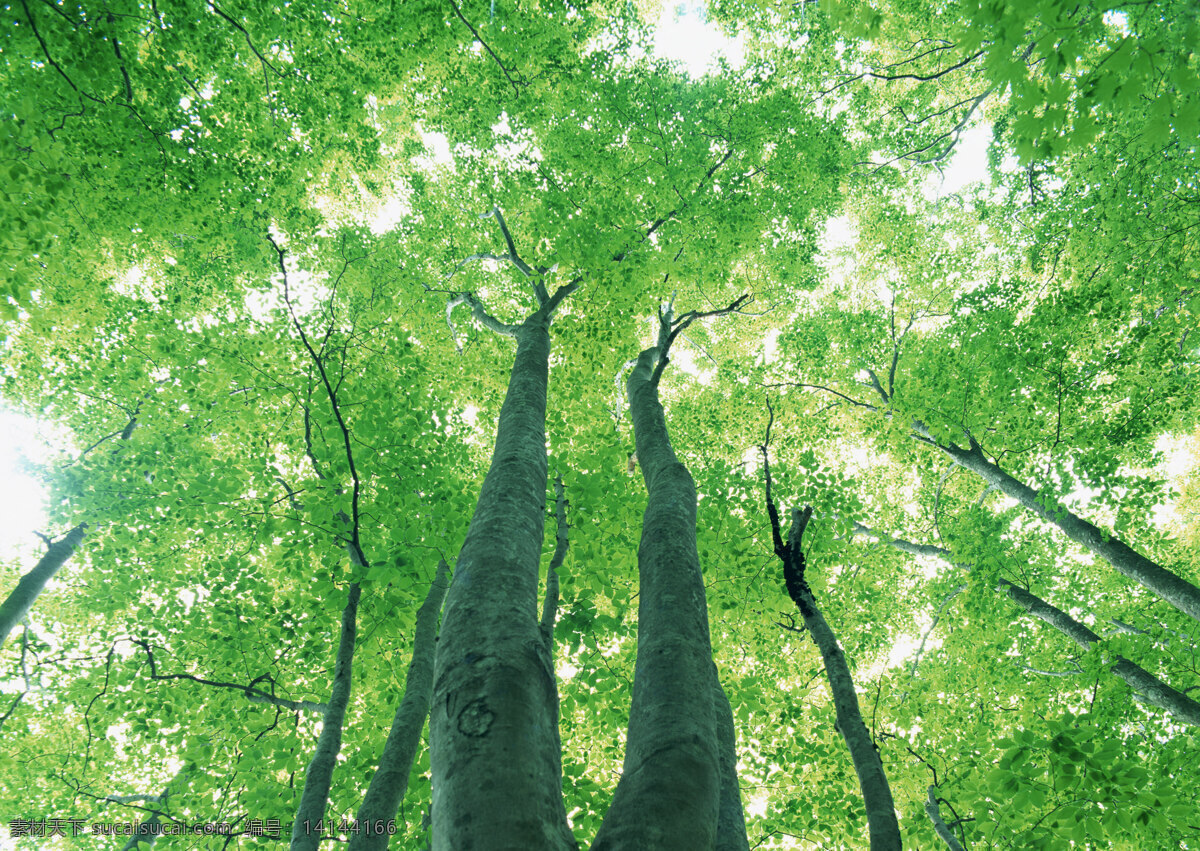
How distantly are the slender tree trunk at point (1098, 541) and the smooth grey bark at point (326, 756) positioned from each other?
11.3 m

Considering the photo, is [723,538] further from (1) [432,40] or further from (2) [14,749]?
(2) [14,749]

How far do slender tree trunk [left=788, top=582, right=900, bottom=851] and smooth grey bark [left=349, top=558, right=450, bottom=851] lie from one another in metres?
3.15

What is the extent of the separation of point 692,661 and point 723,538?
4263mm

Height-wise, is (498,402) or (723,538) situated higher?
(498,402)

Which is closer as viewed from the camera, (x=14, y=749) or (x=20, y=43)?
(x=20, y=43)

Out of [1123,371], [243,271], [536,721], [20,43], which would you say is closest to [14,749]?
[243,271]

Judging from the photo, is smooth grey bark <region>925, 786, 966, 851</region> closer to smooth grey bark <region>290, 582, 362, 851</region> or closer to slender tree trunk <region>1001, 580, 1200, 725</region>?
slender tree trunk <region>1001, 580, 1200, 725</region>

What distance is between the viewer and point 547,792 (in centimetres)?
187

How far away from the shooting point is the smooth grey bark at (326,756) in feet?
12.0

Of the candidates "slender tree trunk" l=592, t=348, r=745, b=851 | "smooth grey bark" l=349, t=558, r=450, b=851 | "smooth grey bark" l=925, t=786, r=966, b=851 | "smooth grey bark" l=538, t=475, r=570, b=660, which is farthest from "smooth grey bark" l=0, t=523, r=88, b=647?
"smooth grey bark" l=925, t=786, r=966, b=851

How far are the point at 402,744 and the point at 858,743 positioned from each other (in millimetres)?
3816

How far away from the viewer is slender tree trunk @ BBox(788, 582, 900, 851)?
313 centimetres

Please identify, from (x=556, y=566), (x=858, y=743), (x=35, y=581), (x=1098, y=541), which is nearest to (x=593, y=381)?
(x=556, y=566)

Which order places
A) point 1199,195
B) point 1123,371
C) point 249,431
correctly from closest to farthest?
1. point 1199,195
2. point 249,431
3. point 1123,371
